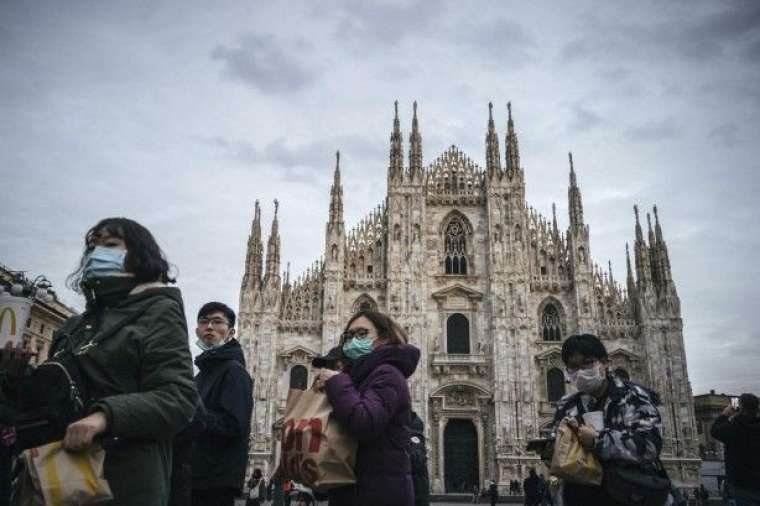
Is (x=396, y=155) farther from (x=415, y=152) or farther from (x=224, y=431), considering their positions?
(x=224, y=431)

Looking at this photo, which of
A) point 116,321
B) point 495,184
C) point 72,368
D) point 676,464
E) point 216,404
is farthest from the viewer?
point 495,184

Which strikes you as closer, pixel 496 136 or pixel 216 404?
pixel 216 404

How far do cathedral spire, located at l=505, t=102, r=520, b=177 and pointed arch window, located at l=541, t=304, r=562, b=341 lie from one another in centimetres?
687

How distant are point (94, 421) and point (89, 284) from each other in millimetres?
725

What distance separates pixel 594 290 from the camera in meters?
28.5

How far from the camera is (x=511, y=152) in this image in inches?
1213

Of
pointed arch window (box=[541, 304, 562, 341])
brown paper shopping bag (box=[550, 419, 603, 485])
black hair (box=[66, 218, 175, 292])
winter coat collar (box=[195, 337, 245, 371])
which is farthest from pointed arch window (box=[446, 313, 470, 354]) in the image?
black hair (box=[66, 218, 175, 292])

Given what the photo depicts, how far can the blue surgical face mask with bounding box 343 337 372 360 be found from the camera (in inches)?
144

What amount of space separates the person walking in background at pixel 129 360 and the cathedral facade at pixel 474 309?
2455 centimetres

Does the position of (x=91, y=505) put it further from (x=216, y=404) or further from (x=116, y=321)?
(x=216, y=404)

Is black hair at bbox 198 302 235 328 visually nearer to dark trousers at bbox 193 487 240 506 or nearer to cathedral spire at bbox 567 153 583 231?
dark trousers at bbox 193 487 240 506

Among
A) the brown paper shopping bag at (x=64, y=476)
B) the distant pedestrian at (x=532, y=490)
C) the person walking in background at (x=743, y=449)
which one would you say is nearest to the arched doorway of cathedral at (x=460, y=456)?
the distant pedestrian at (x=532, y=490)

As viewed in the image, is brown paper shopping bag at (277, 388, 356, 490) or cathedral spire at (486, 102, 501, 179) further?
cathedral spire at (486, 102, 501, 179)

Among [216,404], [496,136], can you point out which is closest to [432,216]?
[496,136]
